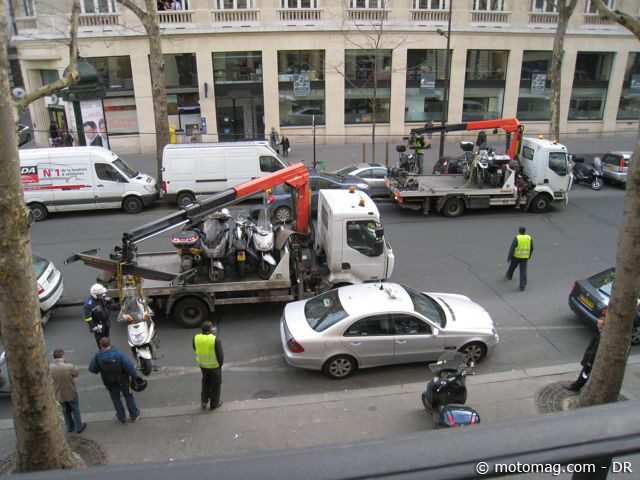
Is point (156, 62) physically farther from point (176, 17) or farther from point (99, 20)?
point (99, 20)

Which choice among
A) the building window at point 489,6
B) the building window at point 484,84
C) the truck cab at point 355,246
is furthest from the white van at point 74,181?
the building window at point 489,6

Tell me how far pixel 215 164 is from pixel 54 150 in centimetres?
524

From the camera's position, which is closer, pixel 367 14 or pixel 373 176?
pixel 373 176

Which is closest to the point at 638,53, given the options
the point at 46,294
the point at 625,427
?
the point at 46,294

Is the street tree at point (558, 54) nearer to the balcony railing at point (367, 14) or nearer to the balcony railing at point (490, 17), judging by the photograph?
the balcony railing at point (490, 17)

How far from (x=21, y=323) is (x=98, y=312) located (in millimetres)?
3581

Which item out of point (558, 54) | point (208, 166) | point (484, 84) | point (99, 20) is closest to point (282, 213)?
point (208, 166)

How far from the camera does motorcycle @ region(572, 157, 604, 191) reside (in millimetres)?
21578

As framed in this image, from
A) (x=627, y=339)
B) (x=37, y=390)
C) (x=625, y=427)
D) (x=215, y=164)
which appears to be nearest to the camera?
(x=625, y=427)

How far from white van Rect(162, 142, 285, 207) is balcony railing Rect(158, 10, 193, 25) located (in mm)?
13317

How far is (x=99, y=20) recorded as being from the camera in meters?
28.1

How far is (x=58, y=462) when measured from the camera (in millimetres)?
6270

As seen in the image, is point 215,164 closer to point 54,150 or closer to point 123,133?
point 54,150

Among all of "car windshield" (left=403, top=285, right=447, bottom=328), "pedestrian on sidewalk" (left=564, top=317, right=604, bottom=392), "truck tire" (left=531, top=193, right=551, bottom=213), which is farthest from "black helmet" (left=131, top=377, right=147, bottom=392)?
"truck tire" (left=531, top=193, right=551, bottom=213)
